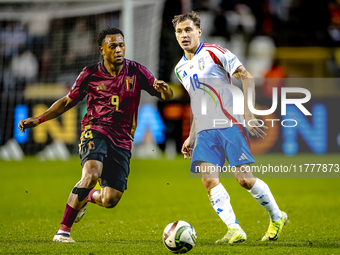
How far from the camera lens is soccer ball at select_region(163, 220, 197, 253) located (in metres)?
4.32

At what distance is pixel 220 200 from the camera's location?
478cm

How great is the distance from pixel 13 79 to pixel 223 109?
10086 mm

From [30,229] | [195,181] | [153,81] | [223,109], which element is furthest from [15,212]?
[195,181]

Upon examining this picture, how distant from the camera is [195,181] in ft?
35.0

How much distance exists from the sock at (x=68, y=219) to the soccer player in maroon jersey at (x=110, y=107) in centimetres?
25

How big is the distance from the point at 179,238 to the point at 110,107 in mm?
1529

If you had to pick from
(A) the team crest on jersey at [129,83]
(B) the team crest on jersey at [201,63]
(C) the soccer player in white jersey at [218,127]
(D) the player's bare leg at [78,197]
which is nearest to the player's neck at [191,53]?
(C) the soccer player in white jersey at [218,127]

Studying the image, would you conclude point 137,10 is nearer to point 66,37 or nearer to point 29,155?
point 66,37

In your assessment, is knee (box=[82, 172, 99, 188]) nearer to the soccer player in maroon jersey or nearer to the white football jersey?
the soccer player in maroon jersey

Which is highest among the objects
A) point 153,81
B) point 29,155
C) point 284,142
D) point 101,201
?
point 153,81

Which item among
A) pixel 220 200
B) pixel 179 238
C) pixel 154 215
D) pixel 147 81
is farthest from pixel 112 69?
pixel 154 215

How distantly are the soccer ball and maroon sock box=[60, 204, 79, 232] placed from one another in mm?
964

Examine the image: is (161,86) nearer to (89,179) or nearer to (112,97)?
(112,97)

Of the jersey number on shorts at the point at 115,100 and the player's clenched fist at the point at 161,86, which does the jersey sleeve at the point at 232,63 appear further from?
the jersey number on shorts at the point at 115,100
